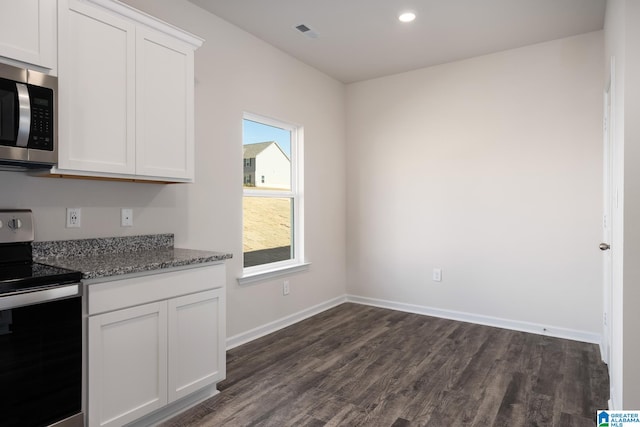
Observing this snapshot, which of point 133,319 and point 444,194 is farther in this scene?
point 444,194

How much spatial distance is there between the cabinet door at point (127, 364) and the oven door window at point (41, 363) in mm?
74

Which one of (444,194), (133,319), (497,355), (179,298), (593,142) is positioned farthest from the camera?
(444,194)

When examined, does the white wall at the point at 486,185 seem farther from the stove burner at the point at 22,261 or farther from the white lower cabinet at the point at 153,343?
the stove burner at the point at 22,261

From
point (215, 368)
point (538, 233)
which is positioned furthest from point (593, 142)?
point (215, 368)

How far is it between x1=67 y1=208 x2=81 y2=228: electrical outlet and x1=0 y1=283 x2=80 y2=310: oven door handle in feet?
2.24

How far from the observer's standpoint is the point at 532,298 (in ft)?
12.3

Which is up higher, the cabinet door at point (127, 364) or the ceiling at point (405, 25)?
the ceiling at point (405, 25)

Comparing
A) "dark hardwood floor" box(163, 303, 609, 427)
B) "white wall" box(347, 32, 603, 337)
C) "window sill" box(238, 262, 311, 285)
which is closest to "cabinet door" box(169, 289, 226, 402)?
"dark hardwood floor" box(163, 303, 609, 427)

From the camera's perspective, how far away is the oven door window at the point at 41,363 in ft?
5.13

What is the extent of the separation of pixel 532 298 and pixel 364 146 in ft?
7.89

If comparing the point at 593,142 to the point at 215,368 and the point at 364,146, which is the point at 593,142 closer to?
the point at 364,146

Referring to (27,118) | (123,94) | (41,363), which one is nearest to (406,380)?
(41,363)

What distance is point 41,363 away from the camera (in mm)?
1665

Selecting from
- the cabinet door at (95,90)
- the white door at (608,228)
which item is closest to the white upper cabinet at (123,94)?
the cabinet door at (95,90)
